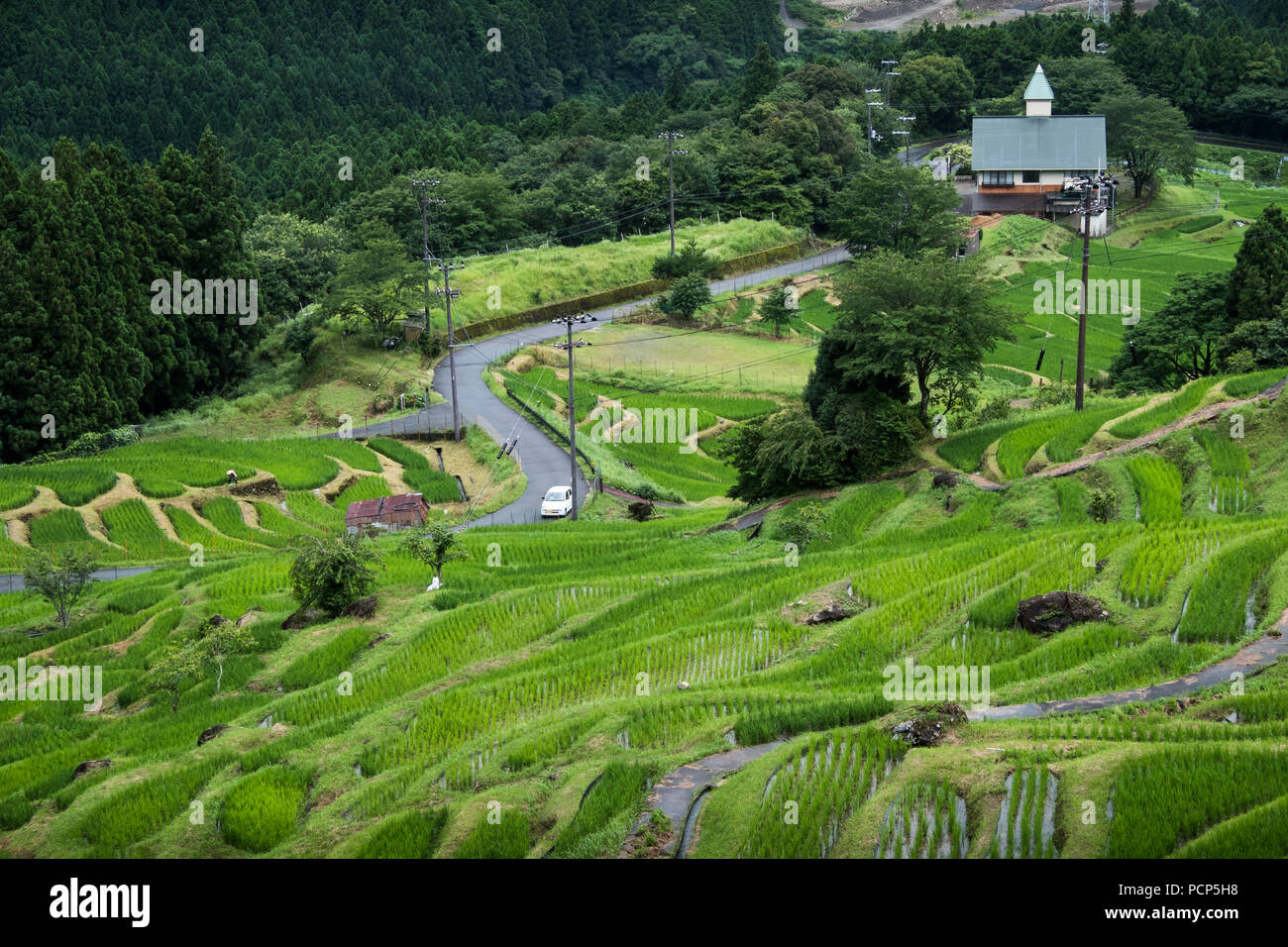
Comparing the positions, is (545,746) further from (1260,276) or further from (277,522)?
(1260,276)

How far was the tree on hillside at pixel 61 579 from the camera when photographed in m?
34.1

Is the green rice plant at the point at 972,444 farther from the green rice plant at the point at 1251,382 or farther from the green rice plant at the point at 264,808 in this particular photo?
the green rice plant at the point at 264,808

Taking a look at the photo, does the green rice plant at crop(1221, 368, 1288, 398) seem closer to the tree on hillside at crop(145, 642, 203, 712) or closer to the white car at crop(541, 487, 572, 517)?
the white car at crop(541, 487, 572, 517)

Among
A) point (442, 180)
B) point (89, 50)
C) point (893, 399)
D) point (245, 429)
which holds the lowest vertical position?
point (245, 429)

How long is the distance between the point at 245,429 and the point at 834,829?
5262 centimetres

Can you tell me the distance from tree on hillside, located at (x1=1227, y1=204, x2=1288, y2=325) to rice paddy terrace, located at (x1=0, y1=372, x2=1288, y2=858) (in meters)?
12.7

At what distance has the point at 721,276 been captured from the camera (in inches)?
3526

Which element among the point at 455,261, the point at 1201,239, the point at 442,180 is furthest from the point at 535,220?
the point at 1201,239

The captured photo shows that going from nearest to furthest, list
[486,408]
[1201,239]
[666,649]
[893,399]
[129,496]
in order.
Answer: [666,649]
[893,399]
[129,496]
[486,408]
[1201,239]

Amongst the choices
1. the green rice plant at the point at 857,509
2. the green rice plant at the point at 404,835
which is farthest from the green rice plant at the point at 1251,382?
the green rice plant at the point at 404,835

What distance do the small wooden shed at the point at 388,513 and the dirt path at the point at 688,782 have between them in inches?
1083

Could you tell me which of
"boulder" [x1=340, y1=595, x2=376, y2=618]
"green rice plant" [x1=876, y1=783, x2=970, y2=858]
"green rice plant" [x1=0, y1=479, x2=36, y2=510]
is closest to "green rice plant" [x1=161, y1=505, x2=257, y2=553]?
"green rice plant" [x1=0, y1=479, x2=36, y2=510]

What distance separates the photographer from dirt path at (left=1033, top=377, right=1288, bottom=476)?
35.8 metres

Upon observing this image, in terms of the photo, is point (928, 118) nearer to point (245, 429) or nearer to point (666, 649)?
point (245, 429)
